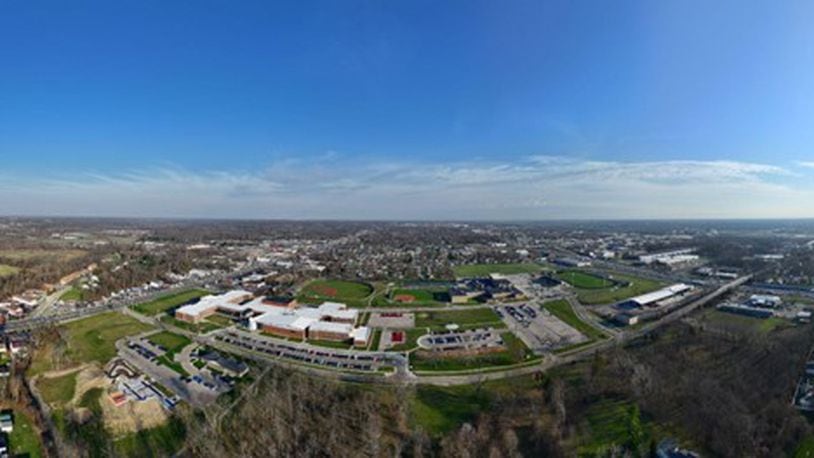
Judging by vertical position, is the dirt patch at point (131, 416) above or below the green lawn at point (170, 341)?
below

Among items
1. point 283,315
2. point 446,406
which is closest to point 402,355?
point 446,406

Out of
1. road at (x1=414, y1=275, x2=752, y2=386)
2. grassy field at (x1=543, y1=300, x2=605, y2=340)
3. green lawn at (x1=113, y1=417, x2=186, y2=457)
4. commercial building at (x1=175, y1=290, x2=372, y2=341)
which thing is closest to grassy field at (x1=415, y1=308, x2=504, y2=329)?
grassy field at (x1=543, y1=300, x2=605, y2=340)

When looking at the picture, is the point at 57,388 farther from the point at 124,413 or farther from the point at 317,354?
the point at 317,354

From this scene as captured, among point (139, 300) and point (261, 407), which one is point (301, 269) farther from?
point (261, 407)

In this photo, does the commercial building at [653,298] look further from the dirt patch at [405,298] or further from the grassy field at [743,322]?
the dirt patch at [405,298]

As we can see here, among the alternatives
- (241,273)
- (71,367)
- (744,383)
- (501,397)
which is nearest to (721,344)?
(744,383)

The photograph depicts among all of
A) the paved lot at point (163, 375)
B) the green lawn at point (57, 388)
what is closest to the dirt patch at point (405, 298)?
the paved lot at point (163, 375)
